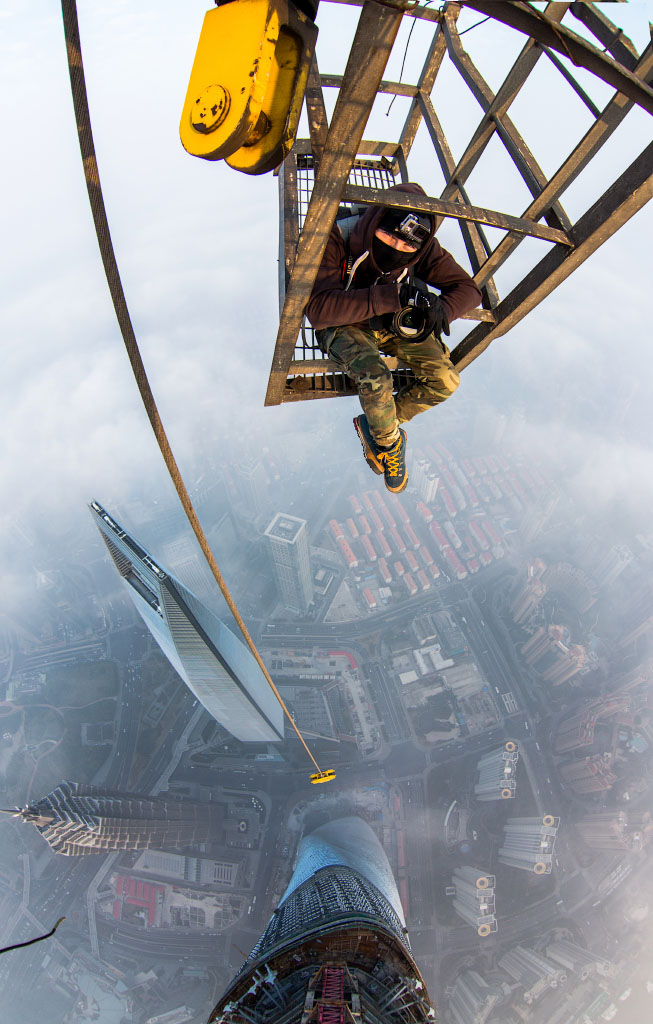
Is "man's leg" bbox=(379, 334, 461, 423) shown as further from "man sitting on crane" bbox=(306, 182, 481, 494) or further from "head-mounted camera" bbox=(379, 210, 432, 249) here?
"head-mounted camera" bbox=(379, 210, 432, 249)

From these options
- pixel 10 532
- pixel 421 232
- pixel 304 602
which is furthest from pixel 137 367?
pixel 10 532

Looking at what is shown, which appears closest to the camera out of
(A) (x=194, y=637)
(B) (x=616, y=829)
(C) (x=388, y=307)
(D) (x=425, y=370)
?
(C) (x=388, y=307)

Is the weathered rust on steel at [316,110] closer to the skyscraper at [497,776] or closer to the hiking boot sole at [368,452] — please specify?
the hiking boot sole at [368,452]

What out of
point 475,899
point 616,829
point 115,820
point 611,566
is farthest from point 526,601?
point 115,820

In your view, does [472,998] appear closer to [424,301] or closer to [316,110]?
[424,301]

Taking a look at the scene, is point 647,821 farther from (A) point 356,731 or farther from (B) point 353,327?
(B) point 353,327

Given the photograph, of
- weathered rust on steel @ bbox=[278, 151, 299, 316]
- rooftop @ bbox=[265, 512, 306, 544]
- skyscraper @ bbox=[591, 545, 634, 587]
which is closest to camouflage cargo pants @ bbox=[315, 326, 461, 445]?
weathered rust on steel @ bbox=[278, 151, 299, 316]
